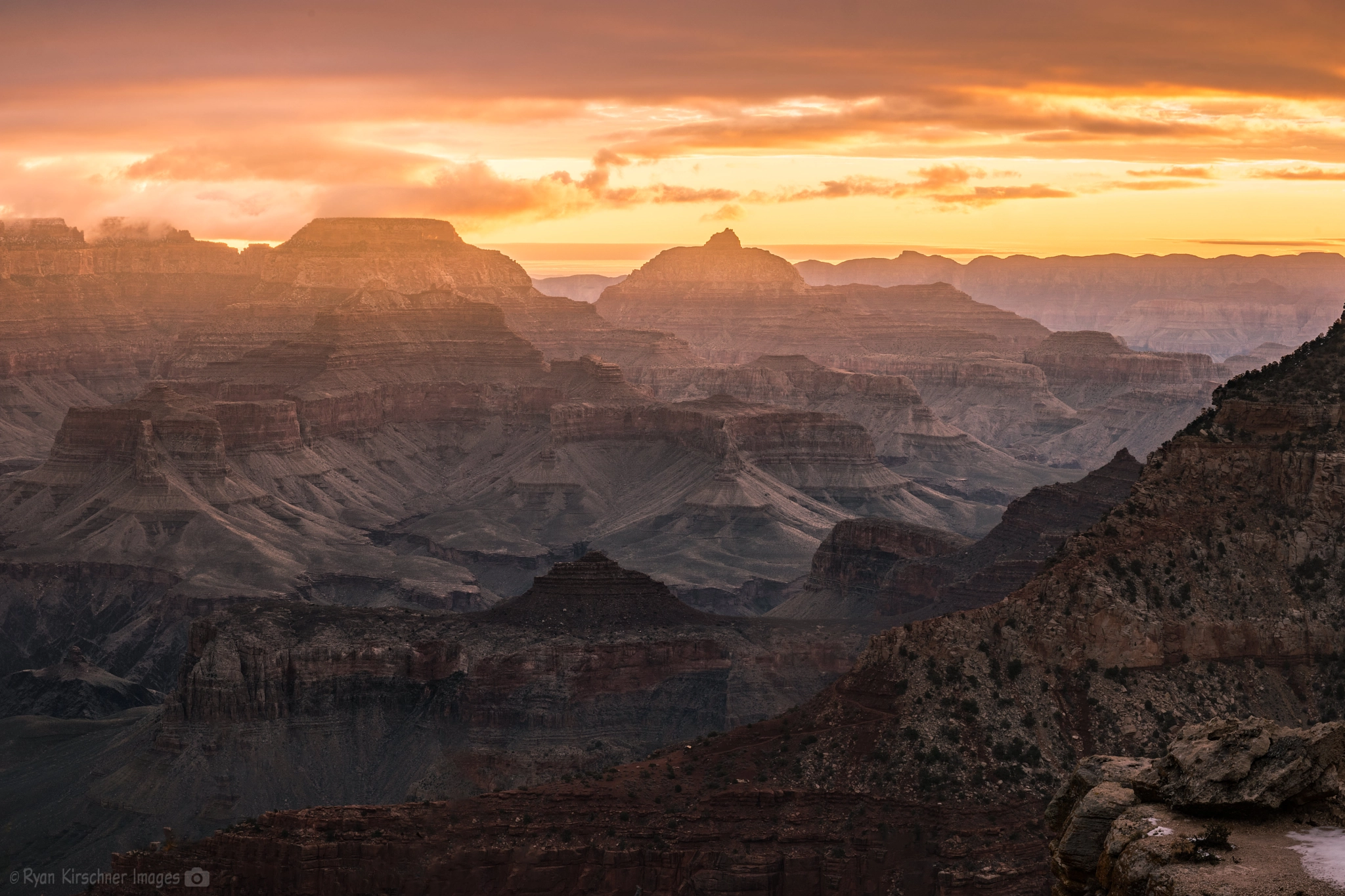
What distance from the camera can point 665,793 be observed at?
57.8 m

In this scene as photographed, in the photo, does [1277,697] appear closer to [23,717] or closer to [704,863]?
[704,863]

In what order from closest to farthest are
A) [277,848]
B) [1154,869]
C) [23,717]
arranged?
[1154,869], [277,848], [23,717]

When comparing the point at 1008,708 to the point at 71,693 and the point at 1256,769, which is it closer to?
the point at 1256,769

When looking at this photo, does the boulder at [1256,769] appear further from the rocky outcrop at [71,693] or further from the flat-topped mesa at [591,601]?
the rocky outcrop at [71,693]

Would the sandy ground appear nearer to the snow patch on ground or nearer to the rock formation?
the snow patch on ground

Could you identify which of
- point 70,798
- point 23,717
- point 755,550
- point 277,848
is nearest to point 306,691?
point 70,798

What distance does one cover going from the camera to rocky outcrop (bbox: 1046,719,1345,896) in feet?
90.9

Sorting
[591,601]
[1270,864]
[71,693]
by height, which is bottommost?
[71,693]

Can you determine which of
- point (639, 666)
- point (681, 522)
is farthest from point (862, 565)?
point (681, 522)

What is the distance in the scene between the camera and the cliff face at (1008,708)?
→ 53594 mm

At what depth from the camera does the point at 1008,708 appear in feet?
181

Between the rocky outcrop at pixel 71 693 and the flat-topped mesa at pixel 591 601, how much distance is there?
35.7 metres

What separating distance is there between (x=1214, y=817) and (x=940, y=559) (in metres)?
85.1

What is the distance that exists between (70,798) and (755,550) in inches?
3592
